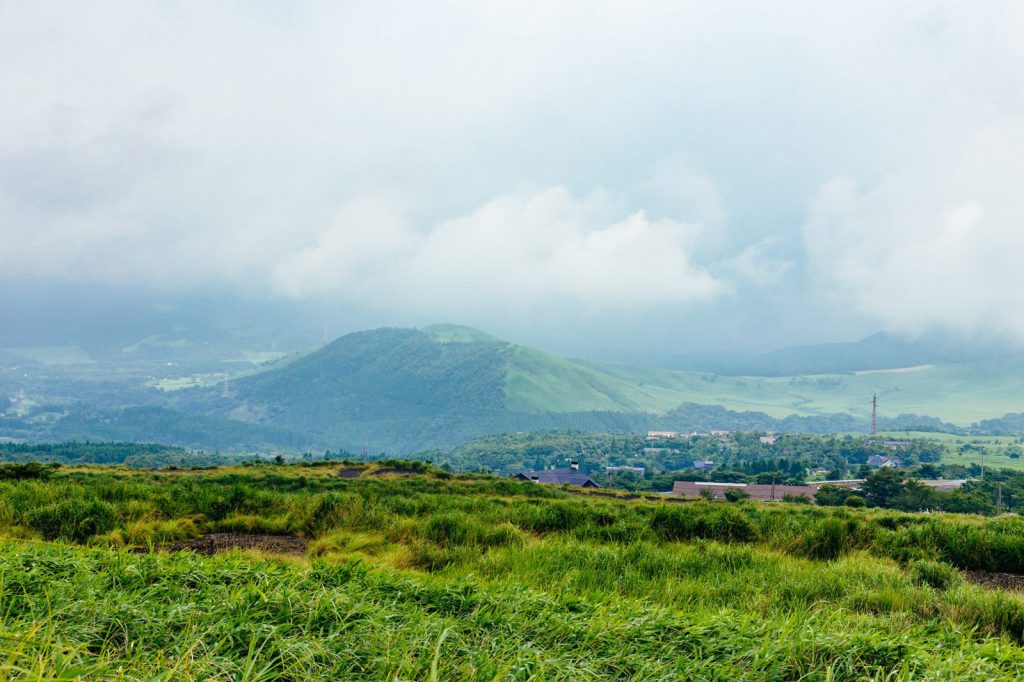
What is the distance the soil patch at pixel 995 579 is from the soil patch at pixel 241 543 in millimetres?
8684

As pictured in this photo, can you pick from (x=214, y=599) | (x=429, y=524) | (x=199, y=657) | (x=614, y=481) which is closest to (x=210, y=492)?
(x=429, y=524)

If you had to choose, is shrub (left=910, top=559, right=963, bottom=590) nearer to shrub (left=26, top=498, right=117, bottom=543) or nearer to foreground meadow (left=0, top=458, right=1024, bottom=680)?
foreground meadow (left=0, top=458, right=1024, bottom=680)

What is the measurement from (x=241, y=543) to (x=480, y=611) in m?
5.34

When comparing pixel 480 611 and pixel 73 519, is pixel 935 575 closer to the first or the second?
pixel 480 611

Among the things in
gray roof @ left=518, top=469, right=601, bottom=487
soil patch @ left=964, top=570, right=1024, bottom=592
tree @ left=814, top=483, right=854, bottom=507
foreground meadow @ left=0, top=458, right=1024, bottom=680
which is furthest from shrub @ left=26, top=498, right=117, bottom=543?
gray roof @ left=518, top=469, right=601, bottom=487

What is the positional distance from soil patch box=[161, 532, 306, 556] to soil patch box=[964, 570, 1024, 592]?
8684mm

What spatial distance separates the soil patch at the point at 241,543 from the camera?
7.77 meters

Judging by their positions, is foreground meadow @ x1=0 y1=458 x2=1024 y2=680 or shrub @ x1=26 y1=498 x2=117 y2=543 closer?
foreground meadow @ x1=0 y1=458 x2=1024 y2=680

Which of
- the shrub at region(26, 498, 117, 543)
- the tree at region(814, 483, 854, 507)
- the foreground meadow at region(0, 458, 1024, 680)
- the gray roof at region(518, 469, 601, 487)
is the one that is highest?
the foreground meadow at region(0, 458, 1024, 680)

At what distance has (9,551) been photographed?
16.5 ft

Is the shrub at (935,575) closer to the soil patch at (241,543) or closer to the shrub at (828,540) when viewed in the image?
the shrub at (828,540)

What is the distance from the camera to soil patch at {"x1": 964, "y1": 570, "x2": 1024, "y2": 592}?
7.79m

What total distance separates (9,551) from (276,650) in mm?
3214

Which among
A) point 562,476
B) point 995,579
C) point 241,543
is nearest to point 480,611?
point 241,543
